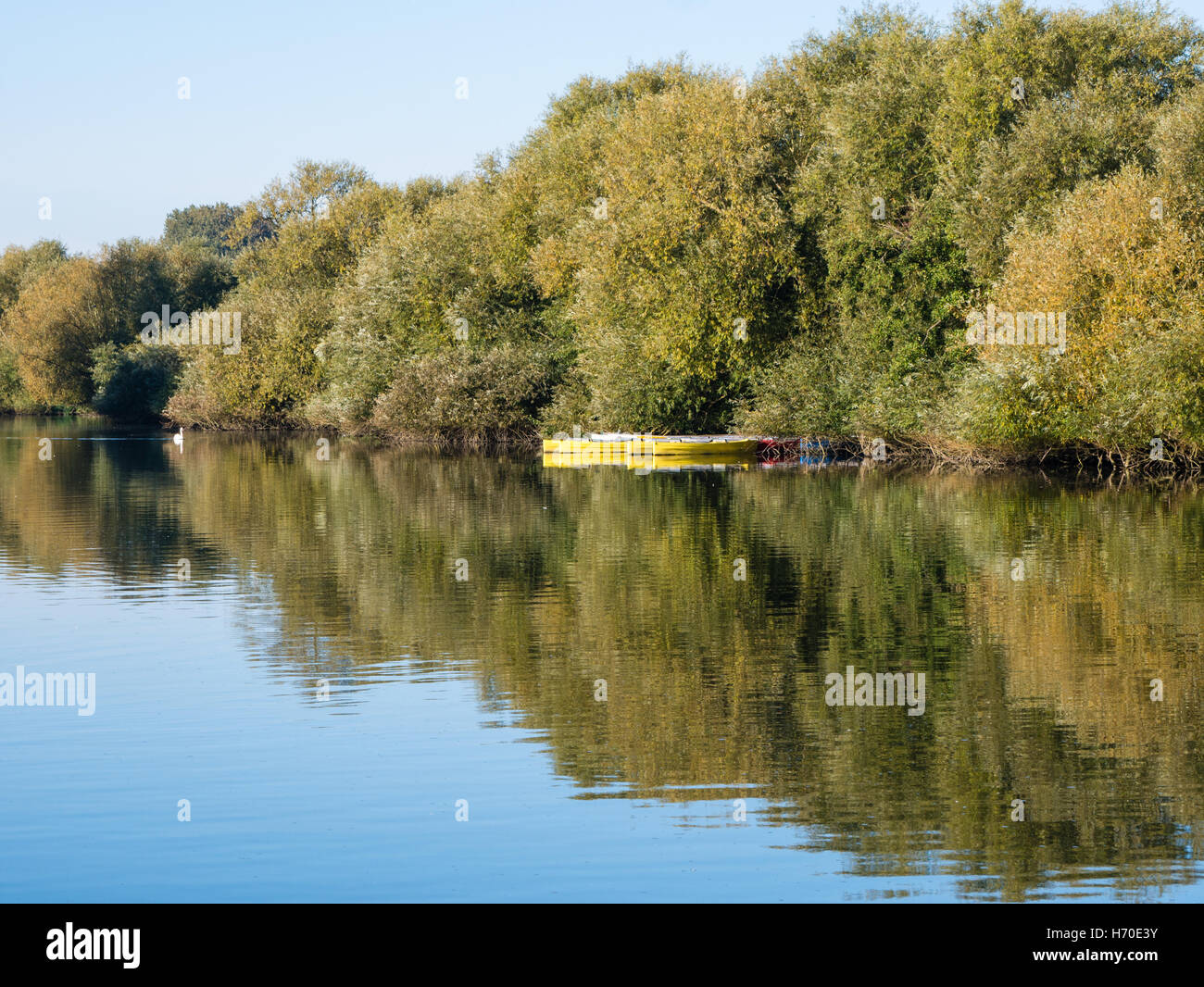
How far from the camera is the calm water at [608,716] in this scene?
36.8 feet

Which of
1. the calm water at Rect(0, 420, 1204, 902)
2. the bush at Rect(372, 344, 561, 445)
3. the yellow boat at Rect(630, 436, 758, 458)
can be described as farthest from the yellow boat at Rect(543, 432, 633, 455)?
the calm water at Rect(0, 420, 1204, 902)

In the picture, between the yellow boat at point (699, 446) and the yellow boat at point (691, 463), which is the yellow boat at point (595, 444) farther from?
the yellow boat at point (691, 463)

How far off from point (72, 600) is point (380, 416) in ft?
189

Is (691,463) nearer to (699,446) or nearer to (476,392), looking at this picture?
(699,446)

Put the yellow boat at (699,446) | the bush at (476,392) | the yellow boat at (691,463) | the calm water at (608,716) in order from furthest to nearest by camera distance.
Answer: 1. the bush at (476,392)
2. the yellow boat at (699,446)
3. the yellow boat at (691,463)
4. the calm water at (608,716)

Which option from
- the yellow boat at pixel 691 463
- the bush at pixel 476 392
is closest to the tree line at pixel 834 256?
the bush at pixel 476 392

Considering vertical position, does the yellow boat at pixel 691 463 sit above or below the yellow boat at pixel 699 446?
below

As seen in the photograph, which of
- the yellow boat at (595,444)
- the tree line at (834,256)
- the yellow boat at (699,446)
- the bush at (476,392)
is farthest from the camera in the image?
the bush at (476,392)

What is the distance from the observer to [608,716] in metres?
16.1

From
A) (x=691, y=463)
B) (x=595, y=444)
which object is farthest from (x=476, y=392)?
(x=691, y=463)

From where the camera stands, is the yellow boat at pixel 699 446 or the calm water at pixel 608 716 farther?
the yellow boat at pixel 699 446

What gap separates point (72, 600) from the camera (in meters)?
26.1
